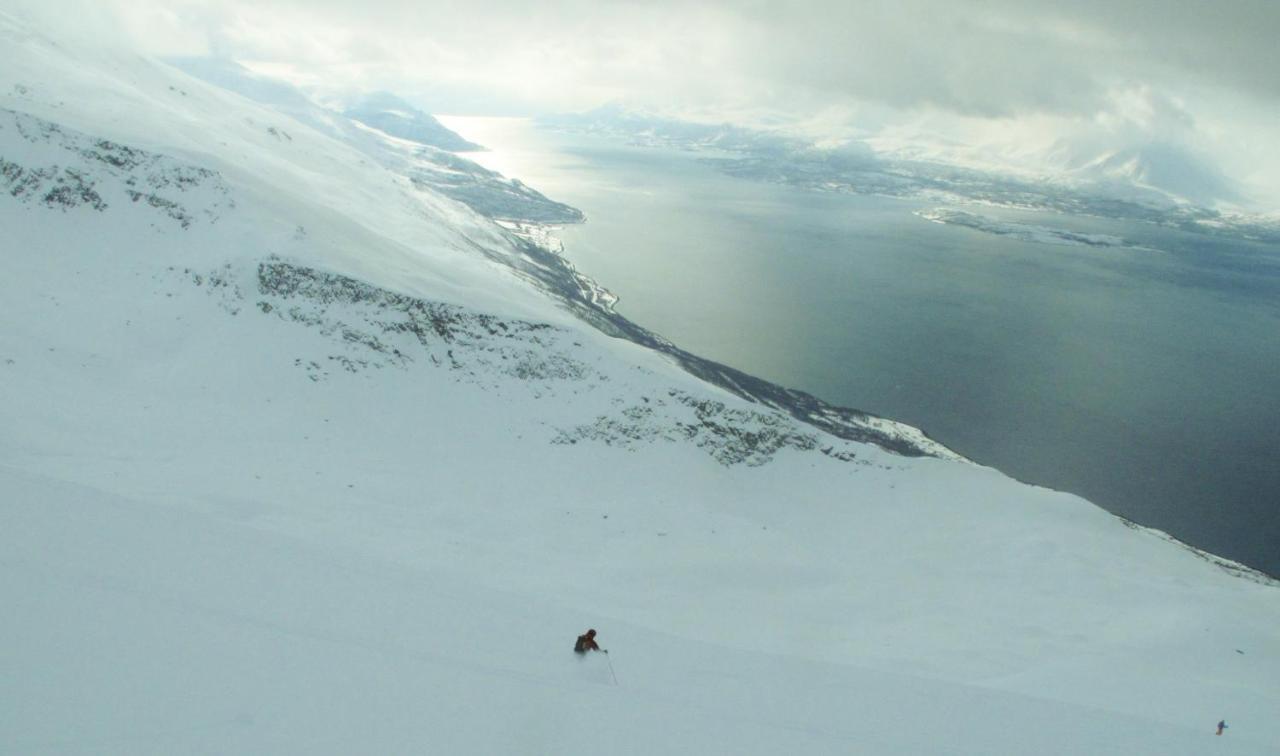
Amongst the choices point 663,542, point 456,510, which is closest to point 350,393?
point 456,510

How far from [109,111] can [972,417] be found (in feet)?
279

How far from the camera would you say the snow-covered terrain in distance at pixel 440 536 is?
861 centimetres

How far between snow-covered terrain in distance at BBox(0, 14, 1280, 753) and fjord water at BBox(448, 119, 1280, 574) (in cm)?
1683

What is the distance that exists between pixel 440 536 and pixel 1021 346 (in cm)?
9471

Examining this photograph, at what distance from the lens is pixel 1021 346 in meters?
91.0

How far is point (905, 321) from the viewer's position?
321 feet

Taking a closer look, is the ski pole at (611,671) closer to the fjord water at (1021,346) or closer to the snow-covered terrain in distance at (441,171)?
the fjord water at (1021,346)

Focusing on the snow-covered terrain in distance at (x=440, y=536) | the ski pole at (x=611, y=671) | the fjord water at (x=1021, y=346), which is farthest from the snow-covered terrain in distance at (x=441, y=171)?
the ski pole at (x=611, y=671)

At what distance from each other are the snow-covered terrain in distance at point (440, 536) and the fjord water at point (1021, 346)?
663 inches

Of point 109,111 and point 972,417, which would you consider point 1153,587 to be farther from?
point 109,111

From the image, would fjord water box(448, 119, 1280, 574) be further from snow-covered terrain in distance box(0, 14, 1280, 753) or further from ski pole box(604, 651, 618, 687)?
ski pole box(604, 651, 618, 687)

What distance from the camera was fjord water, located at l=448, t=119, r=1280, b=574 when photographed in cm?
5819

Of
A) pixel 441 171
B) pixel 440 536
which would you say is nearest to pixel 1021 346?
pixel 440 536

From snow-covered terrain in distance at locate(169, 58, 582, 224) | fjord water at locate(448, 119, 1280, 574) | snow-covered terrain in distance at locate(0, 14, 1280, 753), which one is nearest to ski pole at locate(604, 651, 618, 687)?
snow-covered terrain in distance at locate(0, 14, 1280, 753)
